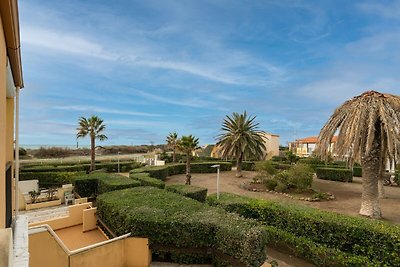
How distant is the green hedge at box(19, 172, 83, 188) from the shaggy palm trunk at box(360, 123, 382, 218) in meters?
23.7

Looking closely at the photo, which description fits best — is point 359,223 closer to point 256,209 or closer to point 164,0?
point 256,209

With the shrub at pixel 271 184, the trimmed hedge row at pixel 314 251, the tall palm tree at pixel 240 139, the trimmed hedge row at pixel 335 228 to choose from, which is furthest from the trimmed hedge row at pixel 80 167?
the trimmed hedge row at pixel 314 251

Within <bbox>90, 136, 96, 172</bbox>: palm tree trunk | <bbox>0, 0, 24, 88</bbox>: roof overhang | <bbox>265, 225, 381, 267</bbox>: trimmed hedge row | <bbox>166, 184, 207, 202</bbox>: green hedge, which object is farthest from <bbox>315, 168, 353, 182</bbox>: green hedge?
<bbox>0, 0, 24, 88</bbox>: roof overhang

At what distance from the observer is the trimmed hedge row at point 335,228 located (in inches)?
311

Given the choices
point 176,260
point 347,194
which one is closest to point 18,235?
point 176,260

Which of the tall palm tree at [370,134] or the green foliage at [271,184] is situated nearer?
the tall palm tree at [370,134]

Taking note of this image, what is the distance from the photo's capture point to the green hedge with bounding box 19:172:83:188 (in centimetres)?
2403

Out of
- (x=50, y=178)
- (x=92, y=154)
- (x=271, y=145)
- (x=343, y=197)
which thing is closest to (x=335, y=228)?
(x=343, y=197)

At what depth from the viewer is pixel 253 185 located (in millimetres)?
23734

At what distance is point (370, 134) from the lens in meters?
12.3

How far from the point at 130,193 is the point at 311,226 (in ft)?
26.8

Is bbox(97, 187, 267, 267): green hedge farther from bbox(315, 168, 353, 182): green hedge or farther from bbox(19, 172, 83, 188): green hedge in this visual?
bbox(315, 168, 353, 182): green hedge

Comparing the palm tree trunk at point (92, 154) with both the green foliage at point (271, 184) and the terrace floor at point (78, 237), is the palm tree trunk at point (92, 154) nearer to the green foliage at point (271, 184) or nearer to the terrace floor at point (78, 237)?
the terrace floor at point (78, 237)

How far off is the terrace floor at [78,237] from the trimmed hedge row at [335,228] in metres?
6.25
